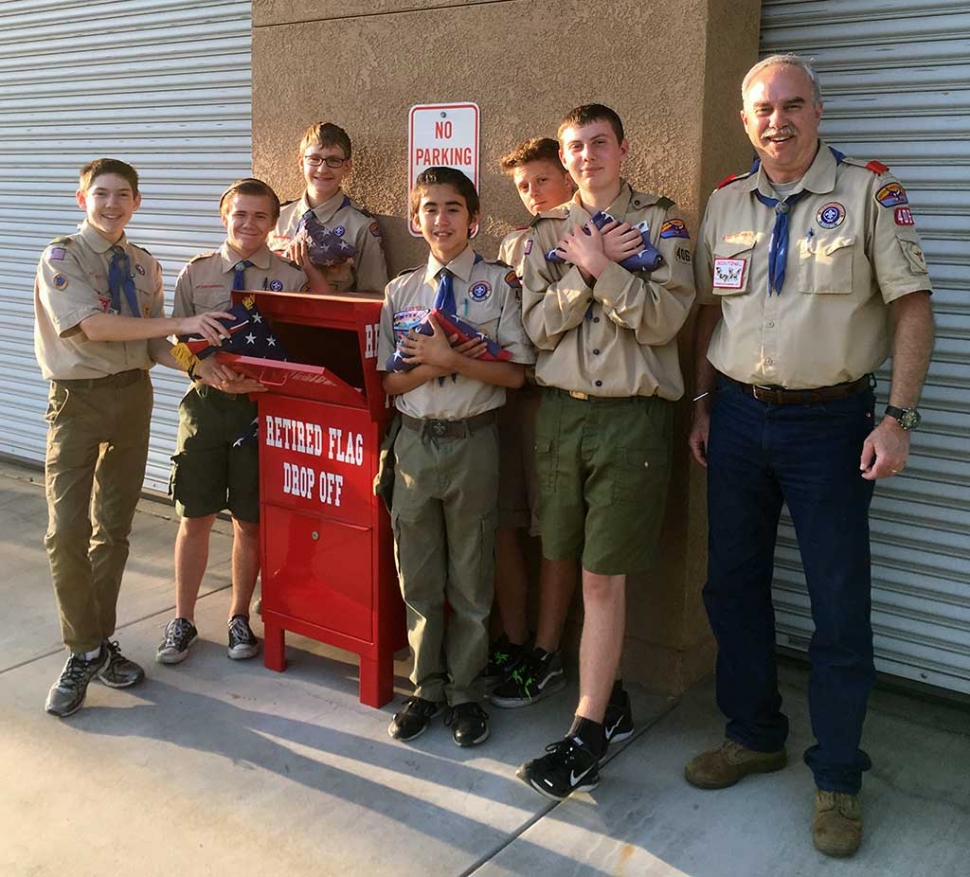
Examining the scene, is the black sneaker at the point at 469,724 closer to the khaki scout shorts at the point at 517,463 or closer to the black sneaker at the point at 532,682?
the black sneaker at the point at 532,682

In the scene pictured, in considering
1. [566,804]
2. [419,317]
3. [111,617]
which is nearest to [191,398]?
[111,617]

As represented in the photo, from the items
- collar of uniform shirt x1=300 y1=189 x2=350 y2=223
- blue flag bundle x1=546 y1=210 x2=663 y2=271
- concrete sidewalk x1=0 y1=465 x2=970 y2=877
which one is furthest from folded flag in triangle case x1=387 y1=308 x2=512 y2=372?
concrete sidewalk x1=0 y1=465 x2=970 y2=877

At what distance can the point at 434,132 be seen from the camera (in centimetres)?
395

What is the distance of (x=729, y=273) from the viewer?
286cm

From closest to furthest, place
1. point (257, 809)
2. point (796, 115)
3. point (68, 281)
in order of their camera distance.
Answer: point (796, 115), point (257, 809), point (68, 281)

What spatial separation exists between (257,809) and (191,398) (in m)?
1.58

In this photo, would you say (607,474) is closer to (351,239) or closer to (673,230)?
(673,230)

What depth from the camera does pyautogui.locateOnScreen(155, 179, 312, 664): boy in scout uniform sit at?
369cm

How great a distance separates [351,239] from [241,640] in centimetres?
165

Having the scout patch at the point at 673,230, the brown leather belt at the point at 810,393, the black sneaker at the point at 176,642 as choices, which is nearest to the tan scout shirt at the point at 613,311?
the scout patch at the point at 673,230

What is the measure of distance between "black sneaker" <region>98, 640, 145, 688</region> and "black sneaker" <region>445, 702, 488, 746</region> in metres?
1.18

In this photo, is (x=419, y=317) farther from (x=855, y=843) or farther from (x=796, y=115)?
(x=855, y=843)

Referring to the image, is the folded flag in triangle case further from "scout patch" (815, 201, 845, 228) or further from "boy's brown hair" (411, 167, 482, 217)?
"scout patch" (815, 201, 845, 228)

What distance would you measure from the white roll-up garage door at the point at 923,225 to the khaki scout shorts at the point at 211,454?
235 centimetres
